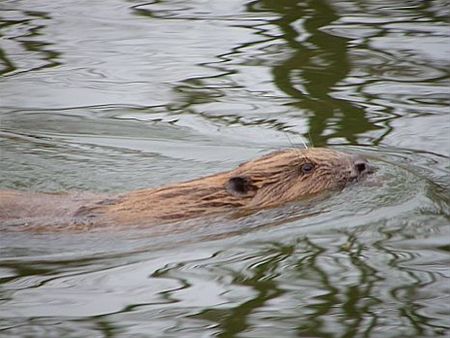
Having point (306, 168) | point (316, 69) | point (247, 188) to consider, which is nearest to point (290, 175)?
point (306, 168)

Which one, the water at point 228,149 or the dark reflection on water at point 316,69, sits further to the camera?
the dark reflection on water at point 316,69

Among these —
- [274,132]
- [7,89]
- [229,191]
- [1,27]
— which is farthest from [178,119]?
[1,27]

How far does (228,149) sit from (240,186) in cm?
123

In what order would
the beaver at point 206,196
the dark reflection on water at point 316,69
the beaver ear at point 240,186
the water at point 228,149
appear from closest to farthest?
the water at point 228,149
the beaver at point 206,196
the beaver ear at point 240,186
the dark reflection on water at point 316,69

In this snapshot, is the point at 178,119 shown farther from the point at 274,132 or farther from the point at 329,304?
the point at 329,304

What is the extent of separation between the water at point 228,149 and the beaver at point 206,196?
0.08 metres

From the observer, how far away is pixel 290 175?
19.9ft

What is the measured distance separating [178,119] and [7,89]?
1302mm

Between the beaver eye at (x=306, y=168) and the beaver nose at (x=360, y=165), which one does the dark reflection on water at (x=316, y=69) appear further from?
the beaver eye at (x=306, y=168)

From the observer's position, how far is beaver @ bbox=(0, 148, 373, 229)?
5.73 m

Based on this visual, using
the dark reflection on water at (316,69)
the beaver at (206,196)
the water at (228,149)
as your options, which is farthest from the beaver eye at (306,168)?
the dark reflection on water at (316,69)

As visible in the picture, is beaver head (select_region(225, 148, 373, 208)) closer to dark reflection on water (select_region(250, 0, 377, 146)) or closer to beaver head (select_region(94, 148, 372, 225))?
beaver head (select_region(94, 148, 372, 225))

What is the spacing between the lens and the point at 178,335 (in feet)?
15.0

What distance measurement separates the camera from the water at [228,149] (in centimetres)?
485
